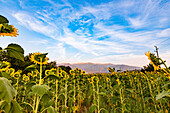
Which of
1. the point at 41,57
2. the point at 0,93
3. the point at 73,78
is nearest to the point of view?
the point at 0,93

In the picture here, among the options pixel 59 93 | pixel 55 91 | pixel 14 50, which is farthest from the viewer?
pixel 55 91

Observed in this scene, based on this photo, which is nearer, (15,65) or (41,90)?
(41,90)

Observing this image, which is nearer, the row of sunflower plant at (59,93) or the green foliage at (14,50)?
the green foliage at (14,50)


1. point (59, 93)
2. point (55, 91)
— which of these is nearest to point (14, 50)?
point (59, 93)

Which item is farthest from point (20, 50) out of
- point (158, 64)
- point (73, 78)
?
point (73, 78)

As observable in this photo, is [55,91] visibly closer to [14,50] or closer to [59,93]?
[59,93]

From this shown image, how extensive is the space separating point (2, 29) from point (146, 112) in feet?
13.7

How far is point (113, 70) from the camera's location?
10.6 ft

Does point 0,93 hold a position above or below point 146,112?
above

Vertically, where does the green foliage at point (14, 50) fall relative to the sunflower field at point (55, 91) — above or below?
above

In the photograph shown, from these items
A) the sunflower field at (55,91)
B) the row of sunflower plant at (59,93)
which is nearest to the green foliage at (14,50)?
the sunflower field at (55,91)

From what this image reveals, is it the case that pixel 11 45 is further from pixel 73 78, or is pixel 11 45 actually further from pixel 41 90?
pixel 73 78

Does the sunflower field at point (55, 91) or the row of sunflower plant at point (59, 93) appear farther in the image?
the row of sunflower plant at point (59, 93)

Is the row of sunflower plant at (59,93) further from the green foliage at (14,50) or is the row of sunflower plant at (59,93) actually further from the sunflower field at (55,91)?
the green foliage at (14,50)
